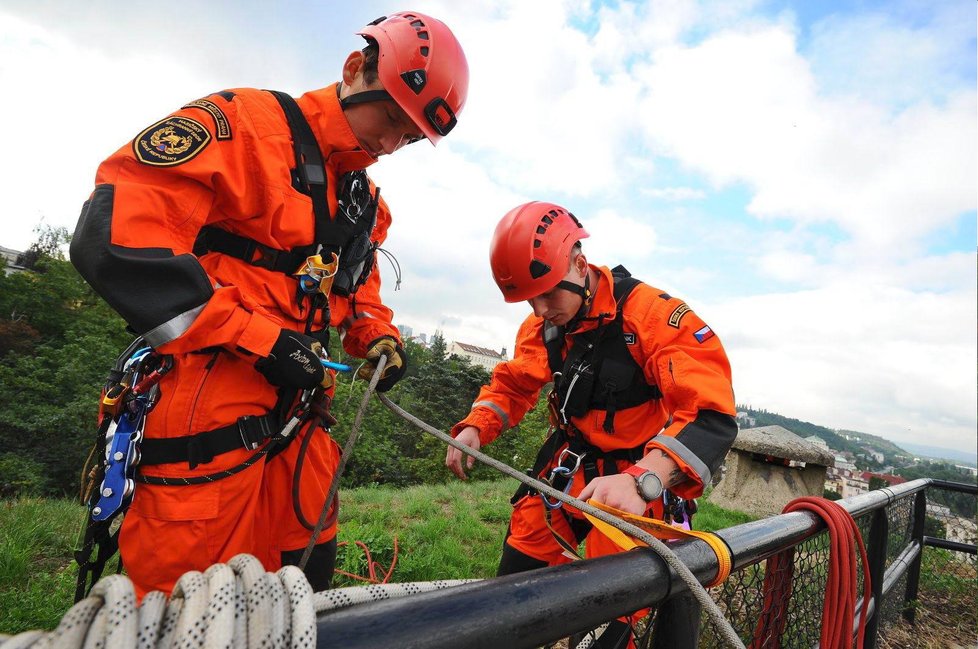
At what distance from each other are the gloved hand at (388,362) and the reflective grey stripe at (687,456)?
1.33m

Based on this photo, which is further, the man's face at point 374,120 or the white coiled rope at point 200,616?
the man's face at point 374,120

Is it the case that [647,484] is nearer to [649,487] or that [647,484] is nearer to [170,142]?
[649,487]

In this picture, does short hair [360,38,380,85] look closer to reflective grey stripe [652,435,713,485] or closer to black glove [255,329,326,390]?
black glove [255,329,326,390]

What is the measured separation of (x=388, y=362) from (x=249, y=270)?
0.84m

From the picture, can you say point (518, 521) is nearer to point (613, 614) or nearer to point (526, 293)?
point (526, 293)

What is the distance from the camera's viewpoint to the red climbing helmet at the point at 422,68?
2250mm

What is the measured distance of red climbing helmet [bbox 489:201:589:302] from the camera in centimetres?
289

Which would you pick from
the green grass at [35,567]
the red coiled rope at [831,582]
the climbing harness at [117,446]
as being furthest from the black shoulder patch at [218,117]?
the green grass at [35,567]

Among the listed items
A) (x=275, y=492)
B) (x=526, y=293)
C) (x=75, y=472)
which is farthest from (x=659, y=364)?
(x=75, y=472)

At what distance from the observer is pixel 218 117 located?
6.27 ft

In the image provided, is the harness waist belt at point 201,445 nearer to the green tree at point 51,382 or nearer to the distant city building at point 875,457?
the green tree at point 51,382

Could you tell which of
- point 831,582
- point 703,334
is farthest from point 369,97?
point 831,582

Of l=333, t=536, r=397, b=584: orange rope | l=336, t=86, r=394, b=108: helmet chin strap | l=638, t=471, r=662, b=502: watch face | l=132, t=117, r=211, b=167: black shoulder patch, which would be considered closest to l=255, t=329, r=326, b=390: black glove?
l=132, t=117, r=211, b=167: black shoulder patch

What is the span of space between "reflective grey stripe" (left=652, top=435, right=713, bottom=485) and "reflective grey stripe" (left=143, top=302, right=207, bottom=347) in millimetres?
1857
